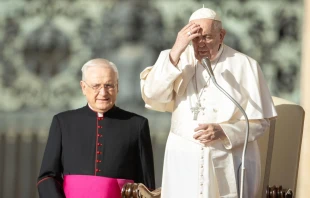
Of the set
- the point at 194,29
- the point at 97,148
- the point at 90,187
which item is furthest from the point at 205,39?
the point at 90,187

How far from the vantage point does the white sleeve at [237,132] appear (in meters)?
5.52

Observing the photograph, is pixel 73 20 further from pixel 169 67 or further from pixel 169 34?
pixel 169 67

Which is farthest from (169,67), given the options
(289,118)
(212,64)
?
(289,118)

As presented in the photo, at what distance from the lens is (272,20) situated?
27.3ft

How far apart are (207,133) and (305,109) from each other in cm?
233

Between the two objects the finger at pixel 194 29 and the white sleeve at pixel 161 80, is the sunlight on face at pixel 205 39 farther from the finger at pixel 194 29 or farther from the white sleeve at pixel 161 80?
the white sleeve at pixel 161 80

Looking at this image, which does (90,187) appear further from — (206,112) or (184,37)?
(184,37)

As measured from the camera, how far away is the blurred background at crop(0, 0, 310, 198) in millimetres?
8297

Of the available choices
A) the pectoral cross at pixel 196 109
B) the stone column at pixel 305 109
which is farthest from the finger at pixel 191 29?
the stone column at pixel 305 109

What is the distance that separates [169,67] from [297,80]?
2.94 meters

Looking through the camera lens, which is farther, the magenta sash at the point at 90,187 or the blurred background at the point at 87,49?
the blurred background at the point at 87,49

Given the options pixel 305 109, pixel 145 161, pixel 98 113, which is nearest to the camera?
pixel 145 161

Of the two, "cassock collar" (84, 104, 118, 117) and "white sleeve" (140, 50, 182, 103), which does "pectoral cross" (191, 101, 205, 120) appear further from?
"cassock collar" (84, 104, 118, 117)

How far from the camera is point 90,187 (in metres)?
5.82
